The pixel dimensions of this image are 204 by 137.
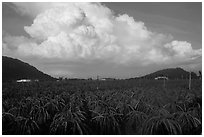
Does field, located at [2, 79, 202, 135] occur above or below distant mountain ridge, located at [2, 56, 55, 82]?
below

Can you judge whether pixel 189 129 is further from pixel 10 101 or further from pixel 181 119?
pixel 10 101

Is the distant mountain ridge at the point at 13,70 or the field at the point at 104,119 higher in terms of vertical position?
the distant mountain ridge at the point at 13,70

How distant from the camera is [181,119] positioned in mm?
3133

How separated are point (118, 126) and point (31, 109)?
1.27 metres

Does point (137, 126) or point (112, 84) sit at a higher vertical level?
point (112, 84)

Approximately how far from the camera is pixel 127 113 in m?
3.56

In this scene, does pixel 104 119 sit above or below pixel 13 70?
below

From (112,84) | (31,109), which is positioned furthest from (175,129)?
(112,84)

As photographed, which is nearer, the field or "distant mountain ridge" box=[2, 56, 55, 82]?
the field

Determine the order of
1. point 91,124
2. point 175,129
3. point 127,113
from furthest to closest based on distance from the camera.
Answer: point 127,113 → point 91,124 → point 175,129

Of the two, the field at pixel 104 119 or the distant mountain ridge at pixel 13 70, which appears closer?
the field at pixel 104 119

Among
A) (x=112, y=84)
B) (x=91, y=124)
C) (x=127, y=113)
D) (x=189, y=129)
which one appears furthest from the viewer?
(x=112, y=84)

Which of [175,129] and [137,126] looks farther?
[137,126]

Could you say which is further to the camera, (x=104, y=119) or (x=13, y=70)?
(x=13, y=70)
